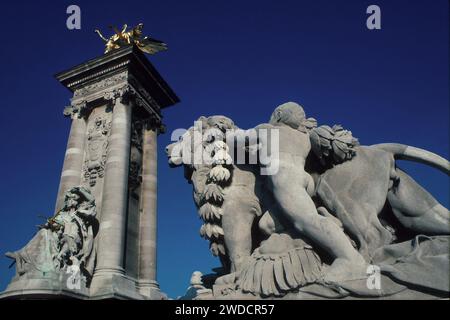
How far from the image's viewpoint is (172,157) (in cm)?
488

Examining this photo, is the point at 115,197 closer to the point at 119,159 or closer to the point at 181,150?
the point at 119,159

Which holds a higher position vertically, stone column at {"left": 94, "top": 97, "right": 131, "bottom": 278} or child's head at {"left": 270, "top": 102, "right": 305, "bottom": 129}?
stone column at {"left": 94, "top": 97, "right": 131, "bottom": 278}

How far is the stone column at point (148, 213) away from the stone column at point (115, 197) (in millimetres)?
1613

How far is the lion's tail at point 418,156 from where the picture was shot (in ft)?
13.3

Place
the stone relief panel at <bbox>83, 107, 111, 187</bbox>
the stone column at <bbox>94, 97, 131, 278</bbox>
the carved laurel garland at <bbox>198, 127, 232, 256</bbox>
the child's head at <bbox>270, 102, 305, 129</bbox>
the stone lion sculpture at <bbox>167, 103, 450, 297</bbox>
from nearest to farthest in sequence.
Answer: the stone lion sculpture at <bbox>167, 103, 450, 297</bbox> → the carved laurel garland at <bbox>198, 127, 232, 256</bbox> → the child's head at <bbox>270, 102, 305, 129</bbox> → the stone column at <bbox>94, 97, 131, 278</bbox> → the stone relief panel at <bbox>83, 107, 111, 187</bbox>

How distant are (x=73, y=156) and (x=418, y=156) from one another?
493 inches

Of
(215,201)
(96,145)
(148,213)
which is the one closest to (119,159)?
(96,145)

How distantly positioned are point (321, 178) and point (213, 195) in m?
1.10

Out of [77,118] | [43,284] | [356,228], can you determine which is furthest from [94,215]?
[356,228]

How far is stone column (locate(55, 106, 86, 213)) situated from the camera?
13727 mm

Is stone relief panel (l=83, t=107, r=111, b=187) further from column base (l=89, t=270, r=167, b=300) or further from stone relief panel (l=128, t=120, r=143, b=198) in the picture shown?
column base (l=89, t=270, r=167, b=300)

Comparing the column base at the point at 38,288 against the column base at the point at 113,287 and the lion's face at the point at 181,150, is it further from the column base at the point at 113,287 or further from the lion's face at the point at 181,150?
the lion's face at the point at 181,150

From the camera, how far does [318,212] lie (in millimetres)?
3992

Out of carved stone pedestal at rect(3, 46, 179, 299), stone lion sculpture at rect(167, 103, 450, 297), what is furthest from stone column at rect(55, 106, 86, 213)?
stone lion sculpture at rect(167, 103, 450, 297)
